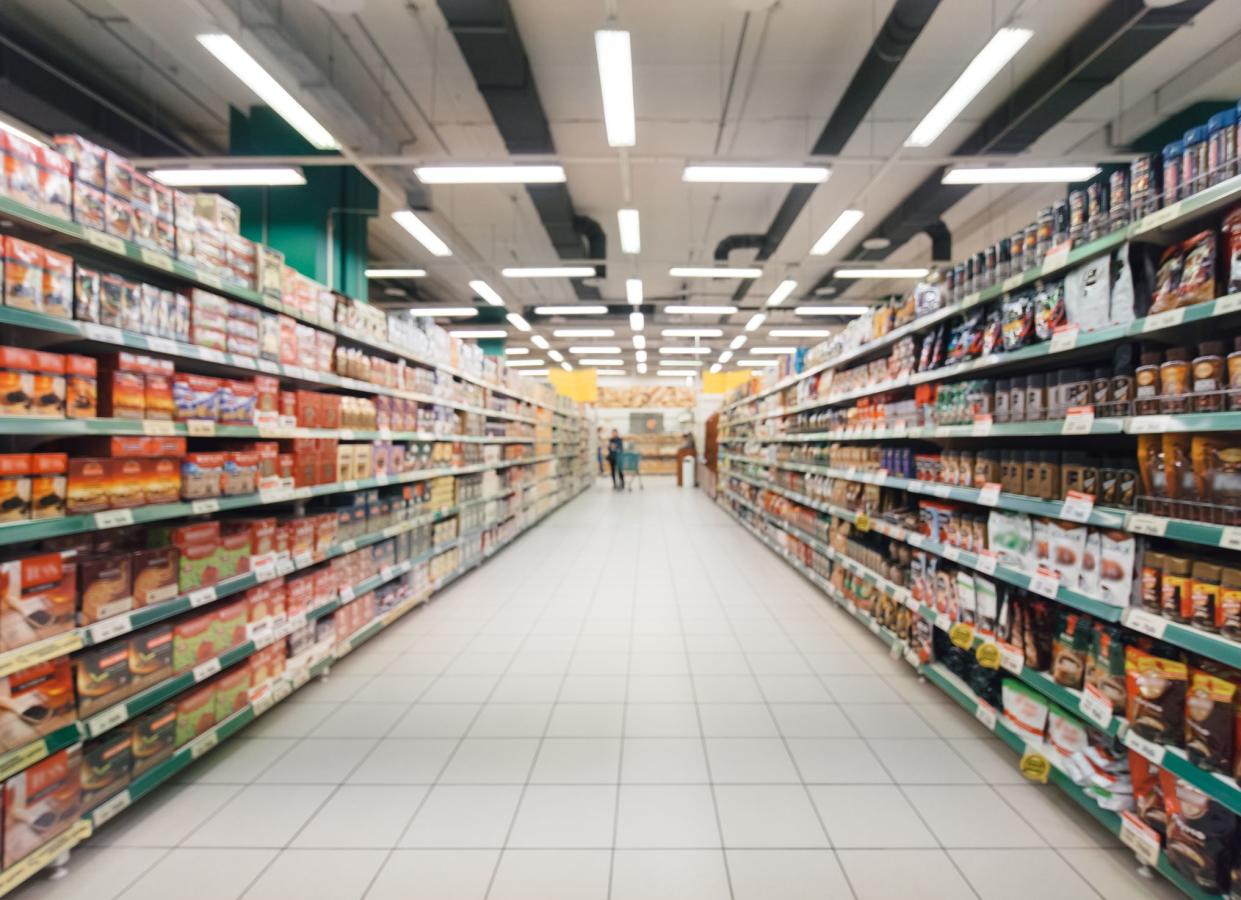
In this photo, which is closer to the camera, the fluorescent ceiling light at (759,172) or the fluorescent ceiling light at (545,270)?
the fluorescent ceiling light at (759,172)

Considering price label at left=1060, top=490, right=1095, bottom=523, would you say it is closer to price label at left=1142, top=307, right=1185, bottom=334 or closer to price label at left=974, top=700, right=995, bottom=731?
price label at left=1142, top=307, right=1185, bottom=334

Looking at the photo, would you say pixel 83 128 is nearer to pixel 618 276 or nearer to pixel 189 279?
pixel 189 279

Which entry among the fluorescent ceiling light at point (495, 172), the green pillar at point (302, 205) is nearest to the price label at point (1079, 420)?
the fluorescent ceiling light at point (495, 172)

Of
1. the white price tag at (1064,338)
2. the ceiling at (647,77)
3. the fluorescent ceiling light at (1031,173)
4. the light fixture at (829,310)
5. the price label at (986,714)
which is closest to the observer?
the white price tag at (1064,338)

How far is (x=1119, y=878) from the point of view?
1794 mm

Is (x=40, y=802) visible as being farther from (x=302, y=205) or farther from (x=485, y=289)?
(x=485, y=289)

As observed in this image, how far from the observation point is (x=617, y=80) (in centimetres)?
388

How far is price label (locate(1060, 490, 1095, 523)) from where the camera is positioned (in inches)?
76.4

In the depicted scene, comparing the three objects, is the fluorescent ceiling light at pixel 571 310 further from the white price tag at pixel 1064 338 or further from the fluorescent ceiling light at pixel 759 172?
the white price tag at pixel 1064 338

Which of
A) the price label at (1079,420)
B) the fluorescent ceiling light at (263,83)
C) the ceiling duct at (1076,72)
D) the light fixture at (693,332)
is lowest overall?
the price label at (1079,420)

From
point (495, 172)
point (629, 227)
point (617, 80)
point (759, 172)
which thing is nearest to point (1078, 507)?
point (617, 80)

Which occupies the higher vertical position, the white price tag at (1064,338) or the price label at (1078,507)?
the white price tag at (1064,338)

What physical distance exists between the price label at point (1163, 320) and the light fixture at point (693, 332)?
13528mm

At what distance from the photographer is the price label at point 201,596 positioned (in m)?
2.28
